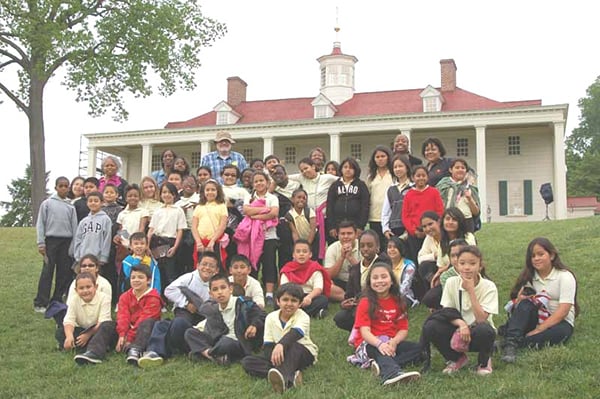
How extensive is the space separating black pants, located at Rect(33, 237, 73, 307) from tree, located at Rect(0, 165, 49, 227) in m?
52.2

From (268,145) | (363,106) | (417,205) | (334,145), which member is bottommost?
(417,205)

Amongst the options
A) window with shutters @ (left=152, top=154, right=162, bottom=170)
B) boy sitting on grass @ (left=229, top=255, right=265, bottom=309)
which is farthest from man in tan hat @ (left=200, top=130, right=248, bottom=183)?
window with shutters @ (left=152, top=154, right=162, bottom=170)

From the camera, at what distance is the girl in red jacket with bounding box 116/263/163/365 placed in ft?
20.4

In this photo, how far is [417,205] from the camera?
7297 millimetres

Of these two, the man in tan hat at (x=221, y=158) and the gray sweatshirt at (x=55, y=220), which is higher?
the man in tan hat at (x=221, y=158)

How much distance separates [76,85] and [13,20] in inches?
130

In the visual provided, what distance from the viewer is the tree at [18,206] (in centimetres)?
5753

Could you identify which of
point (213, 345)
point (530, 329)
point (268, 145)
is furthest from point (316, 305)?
point (268, 145)

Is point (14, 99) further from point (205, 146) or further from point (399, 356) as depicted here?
point (399, 356)

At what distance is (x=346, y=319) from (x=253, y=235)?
6.96 ft

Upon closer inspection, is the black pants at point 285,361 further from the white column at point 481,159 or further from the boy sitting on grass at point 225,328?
the white column at point 481,159

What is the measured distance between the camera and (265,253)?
26.5ft

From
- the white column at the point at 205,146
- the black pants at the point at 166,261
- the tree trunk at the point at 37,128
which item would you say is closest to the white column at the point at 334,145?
the white column at the point at 205,146

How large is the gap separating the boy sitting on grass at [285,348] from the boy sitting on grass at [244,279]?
2.83ft
